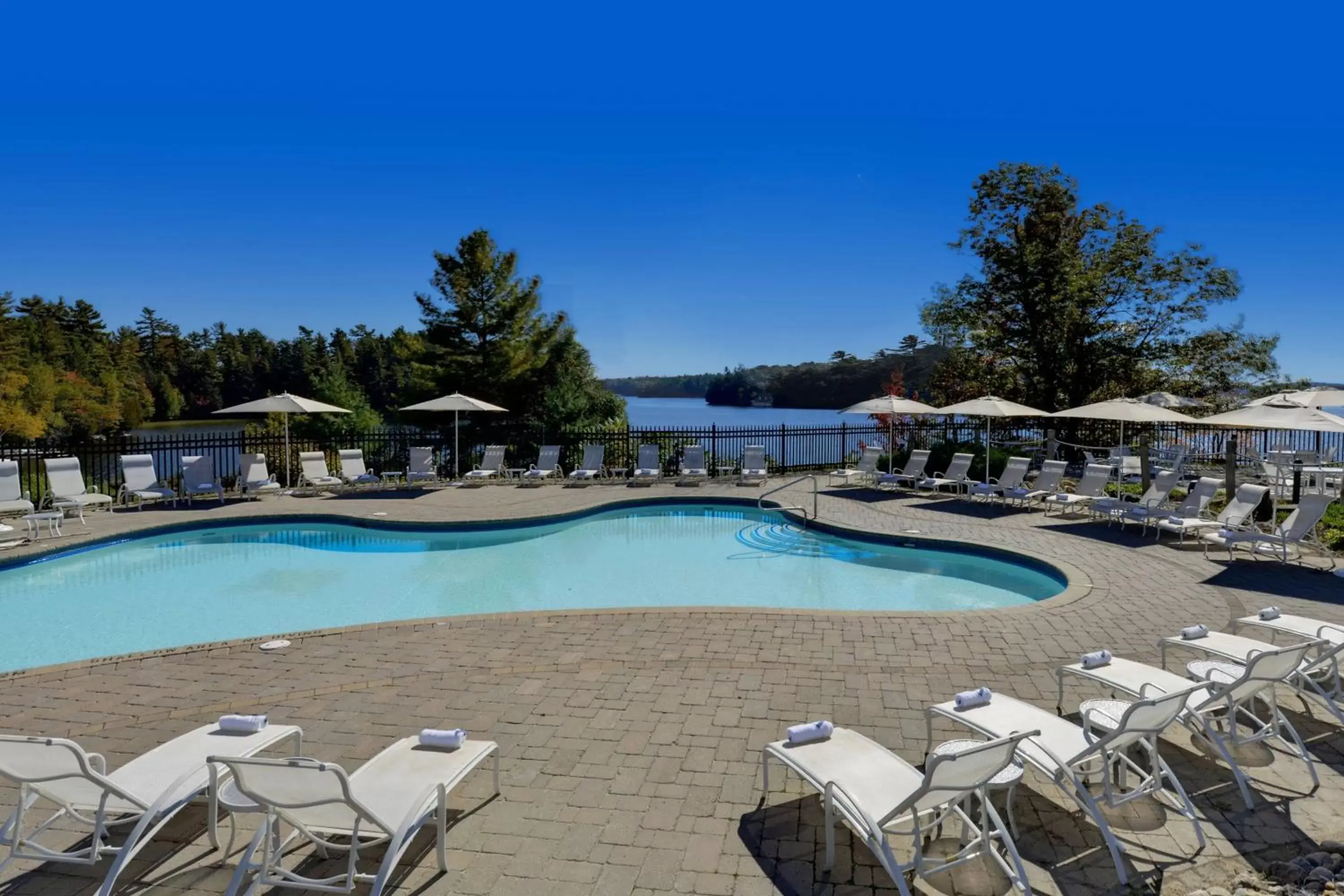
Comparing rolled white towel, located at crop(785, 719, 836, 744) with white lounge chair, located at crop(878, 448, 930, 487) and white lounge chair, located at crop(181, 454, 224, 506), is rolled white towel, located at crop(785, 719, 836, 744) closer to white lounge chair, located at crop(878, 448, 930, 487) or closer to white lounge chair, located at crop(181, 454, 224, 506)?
white lounge chair, located at crop(878, 448, 930, 487)

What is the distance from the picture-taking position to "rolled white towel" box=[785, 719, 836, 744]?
3395 millimetres

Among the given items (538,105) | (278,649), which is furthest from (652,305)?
(278,649)

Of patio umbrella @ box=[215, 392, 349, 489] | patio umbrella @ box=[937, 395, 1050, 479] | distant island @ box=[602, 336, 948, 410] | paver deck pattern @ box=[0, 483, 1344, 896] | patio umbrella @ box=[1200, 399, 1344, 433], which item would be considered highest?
distant island @ box=[602, 336, 948, 410]

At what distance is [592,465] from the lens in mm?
16641

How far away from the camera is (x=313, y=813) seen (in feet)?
8.80

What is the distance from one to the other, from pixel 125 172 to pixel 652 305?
20.0 meters

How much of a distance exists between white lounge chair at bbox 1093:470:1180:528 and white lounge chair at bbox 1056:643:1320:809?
6780mm

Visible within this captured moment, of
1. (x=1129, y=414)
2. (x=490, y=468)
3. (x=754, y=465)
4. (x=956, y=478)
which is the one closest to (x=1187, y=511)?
(x=1129, y=414)

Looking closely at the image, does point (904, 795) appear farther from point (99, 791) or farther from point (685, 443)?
point (685, 443)

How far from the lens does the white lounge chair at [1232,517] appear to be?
9.23 m

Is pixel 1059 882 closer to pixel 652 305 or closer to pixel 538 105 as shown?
pixel 538 105

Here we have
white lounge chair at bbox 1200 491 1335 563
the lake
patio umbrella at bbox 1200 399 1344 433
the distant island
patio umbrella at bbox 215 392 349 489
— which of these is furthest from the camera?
the distant island

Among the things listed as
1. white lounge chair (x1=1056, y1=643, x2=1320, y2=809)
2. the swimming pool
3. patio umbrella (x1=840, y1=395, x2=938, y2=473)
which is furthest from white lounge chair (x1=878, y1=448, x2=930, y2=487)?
white lounge chair (x1=1056, y1=643, x2=1320, y2=809)

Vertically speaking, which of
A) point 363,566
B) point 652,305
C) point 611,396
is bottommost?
point 363,566
